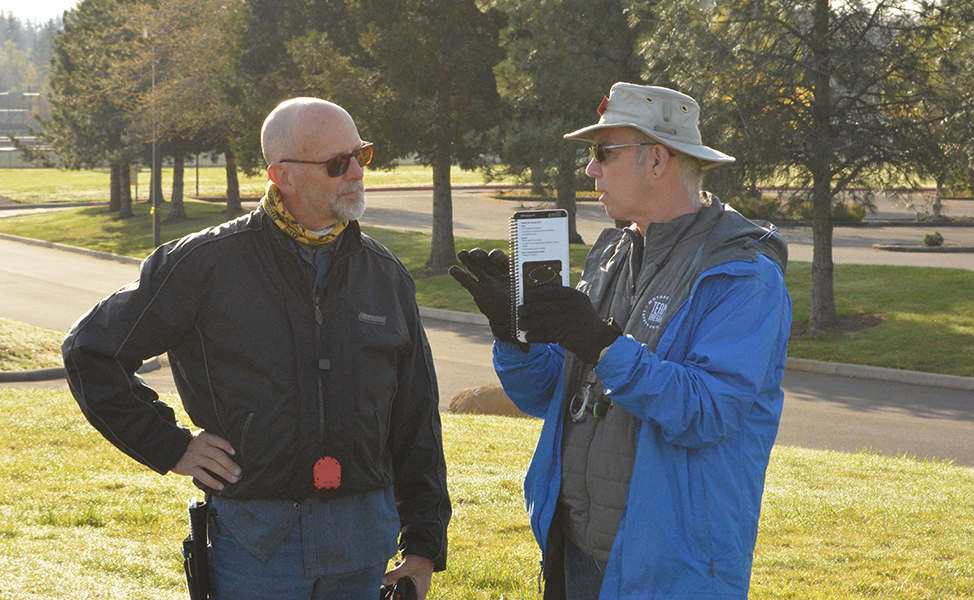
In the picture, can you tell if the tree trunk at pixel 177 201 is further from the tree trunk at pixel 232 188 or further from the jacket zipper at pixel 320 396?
the jacket zipper at pixel 320 396

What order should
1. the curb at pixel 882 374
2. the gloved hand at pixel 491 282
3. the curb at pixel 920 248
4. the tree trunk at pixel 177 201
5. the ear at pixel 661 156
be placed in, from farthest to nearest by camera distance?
the tree trunk at pixel 177 201 < the curb at pixel 920 248 < the curb at pixel 882 374 < the ear at pixel 661 156 < the gloved hand at pixel 491 282

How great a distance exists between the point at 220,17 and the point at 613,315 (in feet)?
105

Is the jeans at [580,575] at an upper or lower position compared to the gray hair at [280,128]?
lower

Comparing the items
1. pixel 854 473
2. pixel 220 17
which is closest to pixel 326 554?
pixel 854 473

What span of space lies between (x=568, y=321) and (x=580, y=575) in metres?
0.96

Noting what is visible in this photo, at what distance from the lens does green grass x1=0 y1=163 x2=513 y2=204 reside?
5725 cm

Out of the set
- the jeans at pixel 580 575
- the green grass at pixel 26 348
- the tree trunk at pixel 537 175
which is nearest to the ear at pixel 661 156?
the jeans at pixel 580 575

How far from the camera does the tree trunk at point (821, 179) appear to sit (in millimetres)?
15672

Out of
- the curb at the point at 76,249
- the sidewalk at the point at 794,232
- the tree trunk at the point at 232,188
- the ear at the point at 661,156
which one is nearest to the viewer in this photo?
the ear at the point at 661,156

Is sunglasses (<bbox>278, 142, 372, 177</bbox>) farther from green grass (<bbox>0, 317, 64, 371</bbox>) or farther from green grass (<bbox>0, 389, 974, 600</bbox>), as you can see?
green grass (<bbox>0, 317, 64, 371</bbox>)

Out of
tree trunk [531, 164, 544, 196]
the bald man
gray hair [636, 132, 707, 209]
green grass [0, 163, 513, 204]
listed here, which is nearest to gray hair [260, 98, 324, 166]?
the bald man

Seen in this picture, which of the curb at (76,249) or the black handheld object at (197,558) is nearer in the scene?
the black handheld object at (197,558)

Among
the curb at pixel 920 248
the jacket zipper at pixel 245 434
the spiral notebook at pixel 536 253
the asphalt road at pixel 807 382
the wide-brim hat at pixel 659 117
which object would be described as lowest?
the asphalt road at pixel 807 382

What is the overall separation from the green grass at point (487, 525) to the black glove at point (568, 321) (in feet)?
8.33
